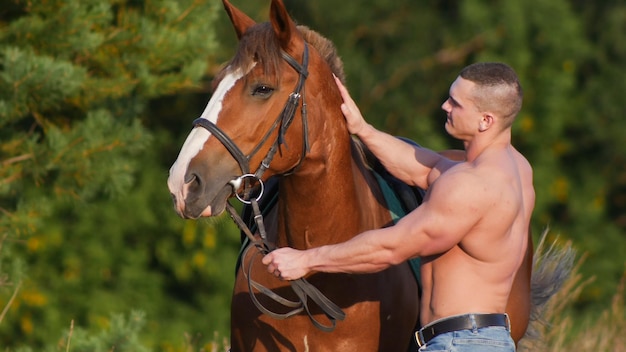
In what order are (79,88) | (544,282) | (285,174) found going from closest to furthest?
1. (285,174)
2. (544,282)
3. (79,88)

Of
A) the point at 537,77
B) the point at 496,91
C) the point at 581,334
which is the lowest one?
the point at 537,77

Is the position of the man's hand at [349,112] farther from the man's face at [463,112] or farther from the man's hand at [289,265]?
the man's hand at [289,265]

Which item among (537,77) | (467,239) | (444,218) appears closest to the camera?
(444,218)

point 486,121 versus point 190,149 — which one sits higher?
point 486,121

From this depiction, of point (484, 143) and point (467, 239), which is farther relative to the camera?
point (484, 143)

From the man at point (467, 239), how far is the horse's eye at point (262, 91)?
0.65 meters

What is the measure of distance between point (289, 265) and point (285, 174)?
51 cm

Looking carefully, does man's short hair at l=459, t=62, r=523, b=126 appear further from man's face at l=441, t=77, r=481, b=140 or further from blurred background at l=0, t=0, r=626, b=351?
blurred background at l=0, t=0, r=626, b=351

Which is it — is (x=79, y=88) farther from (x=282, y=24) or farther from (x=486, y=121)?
(x=486, y=121)

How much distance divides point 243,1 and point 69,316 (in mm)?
4664

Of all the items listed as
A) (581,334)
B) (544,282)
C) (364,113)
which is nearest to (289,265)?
(544,282)

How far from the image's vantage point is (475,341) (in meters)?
3.94

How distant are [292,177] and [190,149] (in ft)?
2.04

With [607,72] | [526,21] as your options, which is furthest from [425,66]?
[607,72]
